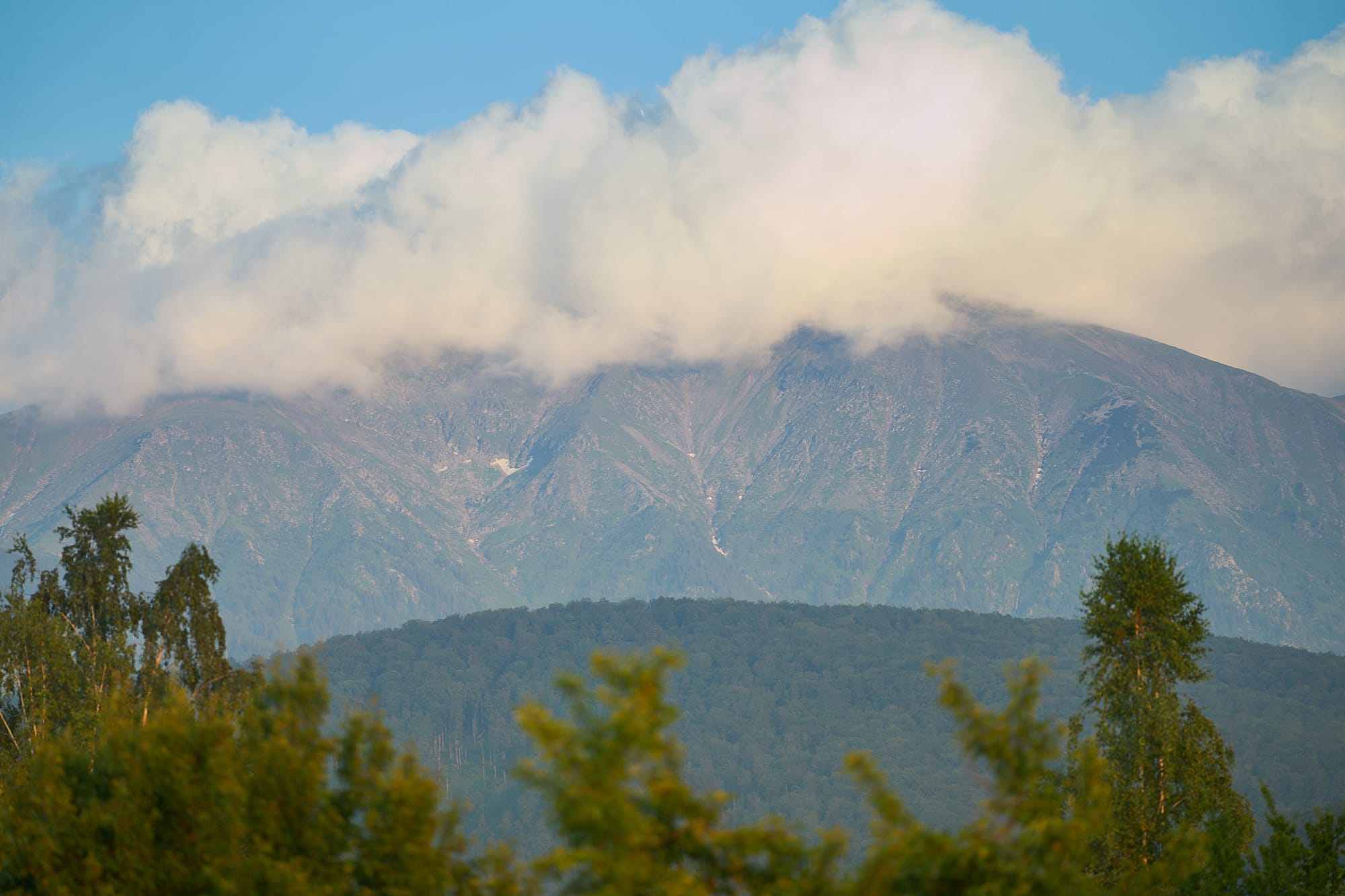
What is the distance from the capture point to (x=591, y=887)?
85.0 feet

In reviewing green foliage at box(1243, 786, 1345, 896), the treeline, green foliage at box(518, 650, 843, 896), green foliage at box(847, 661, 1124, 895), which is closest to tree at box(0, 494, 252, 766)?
the treeline

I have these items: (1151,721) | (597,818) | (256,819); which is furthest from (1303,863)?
(256,819)

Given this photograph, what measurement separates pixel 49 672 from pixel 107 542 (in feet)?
25.6

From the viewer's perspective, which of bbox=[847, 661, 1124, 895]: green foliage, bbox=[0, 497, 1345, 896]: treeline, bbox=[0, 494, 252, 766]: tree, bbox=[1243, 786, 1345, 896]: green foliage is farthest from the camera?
bbox=[0, 494, 252, 766]: tree

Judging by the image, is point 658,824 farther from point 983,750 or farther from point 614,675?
point 983,750

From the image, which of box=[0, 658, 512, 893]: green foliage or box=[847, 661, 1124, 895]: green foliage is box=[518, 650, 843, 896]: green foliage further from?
box=[0, 658, 512, 893]: green foliage

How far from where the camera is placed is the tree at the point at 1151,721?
56.2 meters

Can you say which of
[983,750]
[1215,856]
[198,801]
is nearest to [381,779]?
[198,801]

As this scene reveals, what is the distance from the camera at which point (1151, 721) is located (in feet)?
189

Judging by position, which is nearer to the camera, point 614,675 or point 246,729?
point 614,675

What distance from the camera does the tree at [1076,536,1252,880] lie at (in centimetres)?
5622

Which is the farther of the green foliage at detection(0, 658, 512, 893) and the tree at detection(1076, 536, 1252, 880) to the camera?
the tree at detection(1076, 536, 1252, 880)

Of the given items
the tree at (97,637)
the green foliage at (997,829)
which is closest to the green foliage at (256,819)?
the green foliage at (997,829)

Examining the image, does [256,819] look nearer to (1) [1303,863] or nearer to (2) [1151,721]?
(2) [1151,721]
